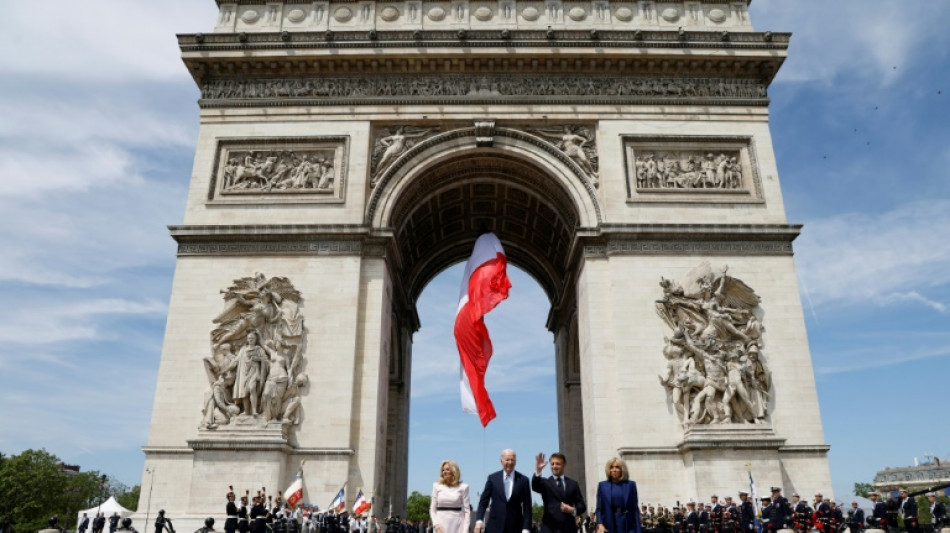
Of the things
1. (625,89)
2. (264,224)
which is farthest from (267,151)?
(625,89)

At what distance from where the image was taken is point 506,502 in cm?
682

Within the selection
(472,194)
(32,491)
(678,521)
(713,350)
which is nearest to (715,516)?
(678,521)

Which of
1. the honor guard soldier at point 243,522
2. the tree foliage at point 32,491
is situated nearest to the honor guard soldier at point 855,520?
the honor guard soldier at point 243,522

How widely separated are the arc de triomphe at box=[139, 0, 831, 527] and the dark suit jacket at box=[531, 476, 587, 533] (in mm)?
11543

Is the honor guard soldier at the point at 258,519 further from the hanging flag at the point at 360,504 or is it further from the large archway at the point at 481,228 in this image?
the large archway at the point at 481,228

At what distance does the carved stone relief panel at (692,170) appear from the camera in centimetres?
2075

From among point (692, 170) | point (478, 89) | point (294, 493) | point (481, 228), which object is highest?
point (478, 89)

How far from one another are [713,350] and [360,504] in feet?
32.0

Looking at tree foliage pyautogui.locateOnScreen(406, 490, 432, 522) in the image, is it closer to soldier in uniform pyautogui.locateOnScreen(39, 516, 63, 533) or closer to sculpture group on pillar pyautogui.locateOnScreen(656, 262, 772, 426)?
sculpture group on pillar pyautogui.locateOnScreen(656, 262, 772, 426)

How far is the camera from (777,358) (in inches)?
742

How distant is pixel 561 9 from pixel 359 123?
24.6ft

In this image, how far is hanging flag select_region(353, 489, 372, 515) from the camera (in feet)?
55.6

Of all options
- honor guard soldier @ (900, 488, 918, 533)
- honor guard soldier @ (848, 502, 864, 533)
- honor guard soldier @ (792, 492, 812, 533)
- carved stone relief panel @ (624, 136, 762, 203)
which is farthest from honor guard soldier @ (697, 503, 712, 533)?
carved stone relief panel @ (624, 136, 762, 203)

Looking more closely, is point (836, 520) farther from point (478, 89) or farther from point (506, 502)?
point (478, 89)
